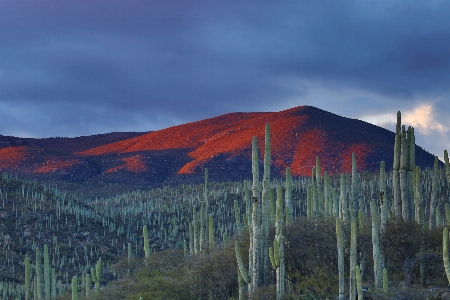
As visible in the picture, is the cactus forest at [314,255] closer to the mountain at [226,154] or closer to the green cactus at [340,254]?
the green cactus at [340,254]

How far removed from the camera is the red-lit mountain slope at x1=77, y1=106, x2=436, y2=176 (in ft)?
355

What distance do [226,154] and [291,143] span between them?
11102 millimetres

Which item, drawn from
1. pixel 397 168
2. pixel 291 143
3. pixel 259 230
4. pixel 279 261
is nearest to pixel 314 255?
pixel 259 230

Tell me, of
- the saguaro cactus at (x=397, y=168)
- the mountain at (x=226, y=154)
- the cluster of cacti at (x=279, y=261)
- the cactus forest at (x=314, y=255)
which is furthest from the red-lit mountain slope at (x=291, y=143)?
the cluster of cacti at (x=279, y=261)

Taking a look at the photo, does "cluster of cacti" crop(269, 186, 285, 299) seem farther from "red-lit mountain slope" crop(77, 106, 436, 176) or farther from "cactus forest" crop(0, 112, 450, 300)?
"red-lit mountain slope" crop(77, 106, 436, 176)

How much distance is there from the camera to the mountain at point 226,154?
10850cm

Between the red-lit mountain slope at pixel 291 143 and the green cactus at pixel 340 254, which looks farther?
the red-lit mountain slope at pixel 291 143

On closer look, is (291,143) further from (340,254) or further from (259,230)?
(340,254)

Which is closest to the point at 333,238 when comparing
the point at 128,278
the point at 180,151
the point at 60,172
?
the point at 128,278

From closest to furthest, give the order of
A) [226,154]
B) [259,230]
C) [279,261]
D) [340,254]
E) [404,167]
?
[340,254]
[279,261]
[259,230]
[404,167]
[226,154]

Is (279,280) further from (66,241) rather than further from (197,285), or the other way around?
(66,241)

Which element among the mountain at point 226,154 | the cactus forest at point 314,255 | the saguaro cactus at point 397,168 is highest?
the mountain at point 226,154

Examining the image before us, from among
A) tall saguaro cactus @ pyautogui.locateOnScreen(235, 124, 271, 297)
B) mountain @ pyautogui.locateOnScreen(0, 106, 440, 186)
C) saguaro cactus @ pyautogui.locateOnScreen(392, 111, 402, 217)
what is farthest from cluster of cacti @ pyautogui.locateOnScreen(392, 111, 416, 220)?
mountain @ pyautogui.locateOnScreen(0, 106, 440, 186)

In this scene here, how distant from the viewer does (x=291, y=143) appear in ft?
384
